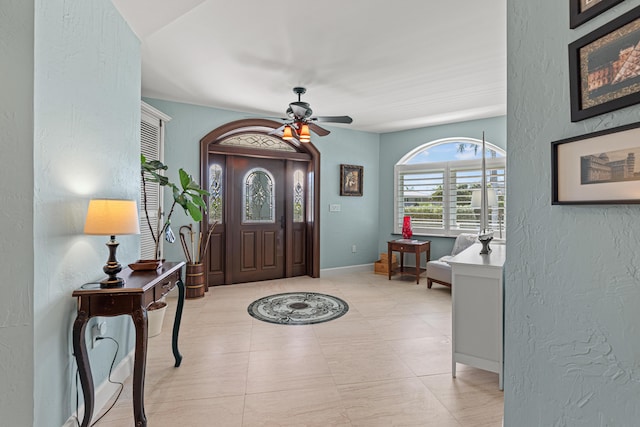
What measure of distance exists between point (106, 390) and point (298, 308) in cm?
213

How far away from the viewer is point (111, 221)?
1656 mm

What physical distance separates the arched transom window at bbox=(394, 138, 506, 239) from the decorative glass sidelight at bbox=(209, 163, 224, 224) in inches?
123

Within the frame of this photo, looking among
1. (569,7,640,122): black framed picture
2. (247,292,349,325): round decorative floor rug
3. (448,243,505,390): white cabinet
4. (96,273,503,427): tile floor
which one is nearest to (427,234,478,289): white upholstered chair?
(96,273,503,427): tile floor

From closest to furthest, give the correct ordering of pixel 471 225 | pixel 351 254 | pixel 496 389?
Result: pixel 496 389
pixel 471 225
pixel 351 254

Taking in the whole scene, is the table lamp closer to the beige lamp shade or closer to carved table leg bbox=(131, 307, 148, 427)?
the beige lamp shade

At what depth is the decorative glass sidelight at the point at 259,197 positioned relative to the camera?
504 cm

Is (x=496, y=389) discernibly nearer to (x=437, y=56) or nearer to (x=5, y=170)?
(x=437, y=56)

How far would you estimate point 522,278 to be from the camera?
3.62 ft

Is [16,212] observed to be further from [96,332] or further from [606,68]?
[606,68]

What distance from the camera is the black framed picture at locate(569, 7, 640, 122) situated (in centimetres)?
76

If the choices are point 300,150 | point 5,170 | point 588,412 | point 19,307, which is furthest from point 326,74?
point 588,412

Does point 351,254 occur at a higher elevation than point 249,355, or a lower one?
higher

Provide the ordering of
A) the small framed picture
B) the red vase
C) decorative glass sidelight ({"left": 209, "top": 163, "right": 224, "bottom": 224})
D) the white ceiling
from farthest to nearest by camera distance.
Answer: the small framed picture < the red vase < decorative glass sidelight ({"left": 209, "top": 163, "right": 224, "bottom": 224}) < the white ceiling

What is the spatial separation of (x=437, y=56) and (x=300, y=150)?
2.86m
